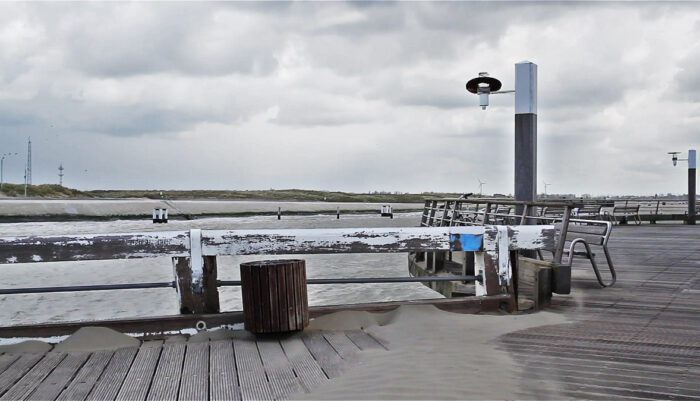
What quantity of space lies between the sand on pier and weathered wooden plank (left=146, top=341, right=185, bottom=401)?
2.68 feet

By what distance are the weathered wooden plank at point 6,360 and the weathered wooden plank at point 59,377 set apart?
36 centimetres

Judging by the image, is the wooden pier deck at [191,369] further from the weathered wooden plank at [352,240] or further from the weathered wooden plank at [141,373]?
the weathered wooden plank at [352,240]

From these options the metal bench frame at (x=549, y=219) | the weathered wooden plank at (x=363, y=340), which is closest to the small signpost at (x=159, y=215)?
the metal bench frame at (x=549, y=219)

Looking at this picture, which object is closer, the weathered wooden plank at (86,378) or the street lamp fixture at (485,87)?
the weathered wooden plank at (86,378)

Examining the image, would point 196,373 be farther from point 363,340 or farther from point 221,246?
point 221,246

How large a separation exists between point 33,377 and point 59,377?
0.58 ft

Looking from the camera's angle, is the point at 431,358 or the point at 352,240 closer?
the point at 431,358

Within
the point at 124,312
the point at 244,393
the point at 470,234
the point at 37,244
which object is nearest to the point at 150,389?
the point at 244,393

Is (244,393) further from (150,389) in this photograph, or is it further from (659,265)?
(659,265)

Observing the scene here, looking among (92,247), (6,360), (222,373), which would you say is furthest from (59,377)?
(92,247)

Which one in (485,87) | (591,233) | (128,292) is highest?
(485,87)

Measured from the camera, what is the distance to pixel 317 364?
13.2 feet

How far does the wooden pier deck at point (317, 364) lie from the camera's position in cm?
350

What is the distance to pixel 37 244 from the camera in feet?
16.1
